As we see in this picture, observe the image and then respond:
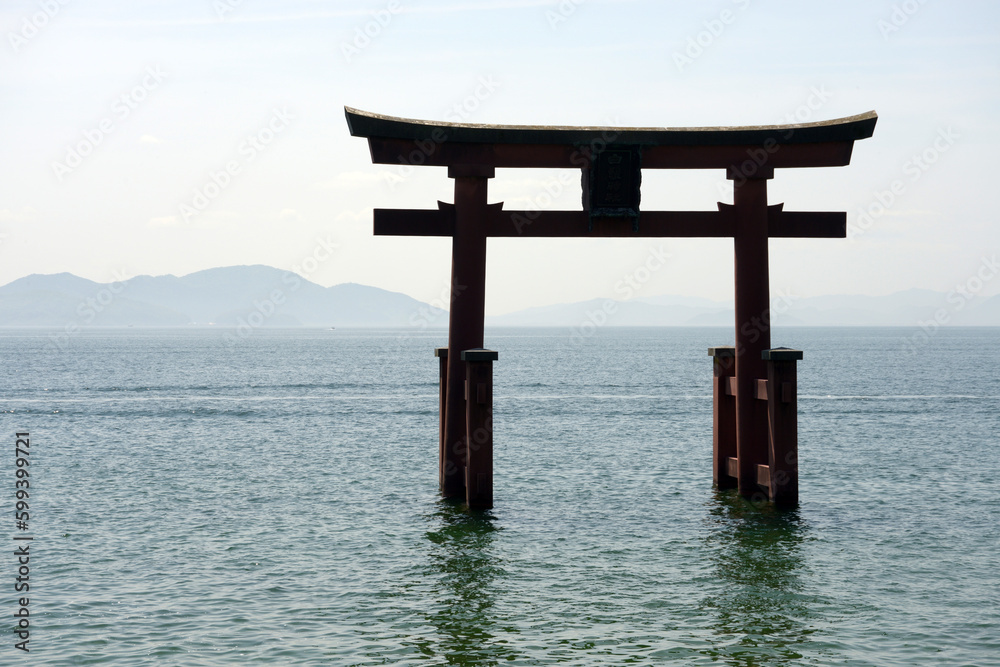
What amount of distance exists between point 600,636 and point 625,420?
2525 centimetres

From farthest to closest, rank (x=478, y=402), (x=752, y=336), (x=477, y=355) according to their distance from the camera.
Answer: (x=752, y=336), (x=478, y=402), (x=477, y=355)

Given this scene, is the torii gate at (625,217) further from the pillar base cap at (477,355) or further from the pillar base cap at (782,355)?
the pillar base cap at (477,355)

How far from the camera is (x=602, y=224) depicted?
14.0 metres

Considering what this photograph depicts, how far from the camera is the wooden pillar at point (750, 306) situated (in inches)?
557

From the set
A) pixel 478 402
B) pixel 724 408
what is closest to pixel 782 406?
pixel 724 408

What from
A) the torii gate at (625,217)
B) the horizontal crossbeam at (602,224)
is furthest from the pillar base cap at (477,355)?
the horizontal crossbeam at (602,224)


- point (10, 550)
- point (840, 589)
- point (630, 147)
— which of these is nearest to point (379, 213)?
point (630, 147)

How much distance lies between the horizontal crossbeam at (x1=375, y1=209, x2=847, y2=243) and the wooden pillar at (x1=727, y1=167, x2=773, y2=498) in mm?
216

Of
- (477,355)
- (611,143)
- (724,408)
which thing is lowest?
(724,408)

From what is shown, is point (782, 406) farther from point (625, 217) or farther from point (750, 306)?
point (625, 217)

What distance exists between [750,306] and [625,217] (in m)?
2.36

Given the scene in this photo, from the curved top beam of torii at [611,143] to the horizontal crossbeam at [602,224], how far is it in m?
0.75

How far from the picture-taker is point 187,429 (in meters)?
31.7

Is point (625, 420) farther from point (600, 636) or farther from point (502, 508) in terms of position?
point (600, 636)
